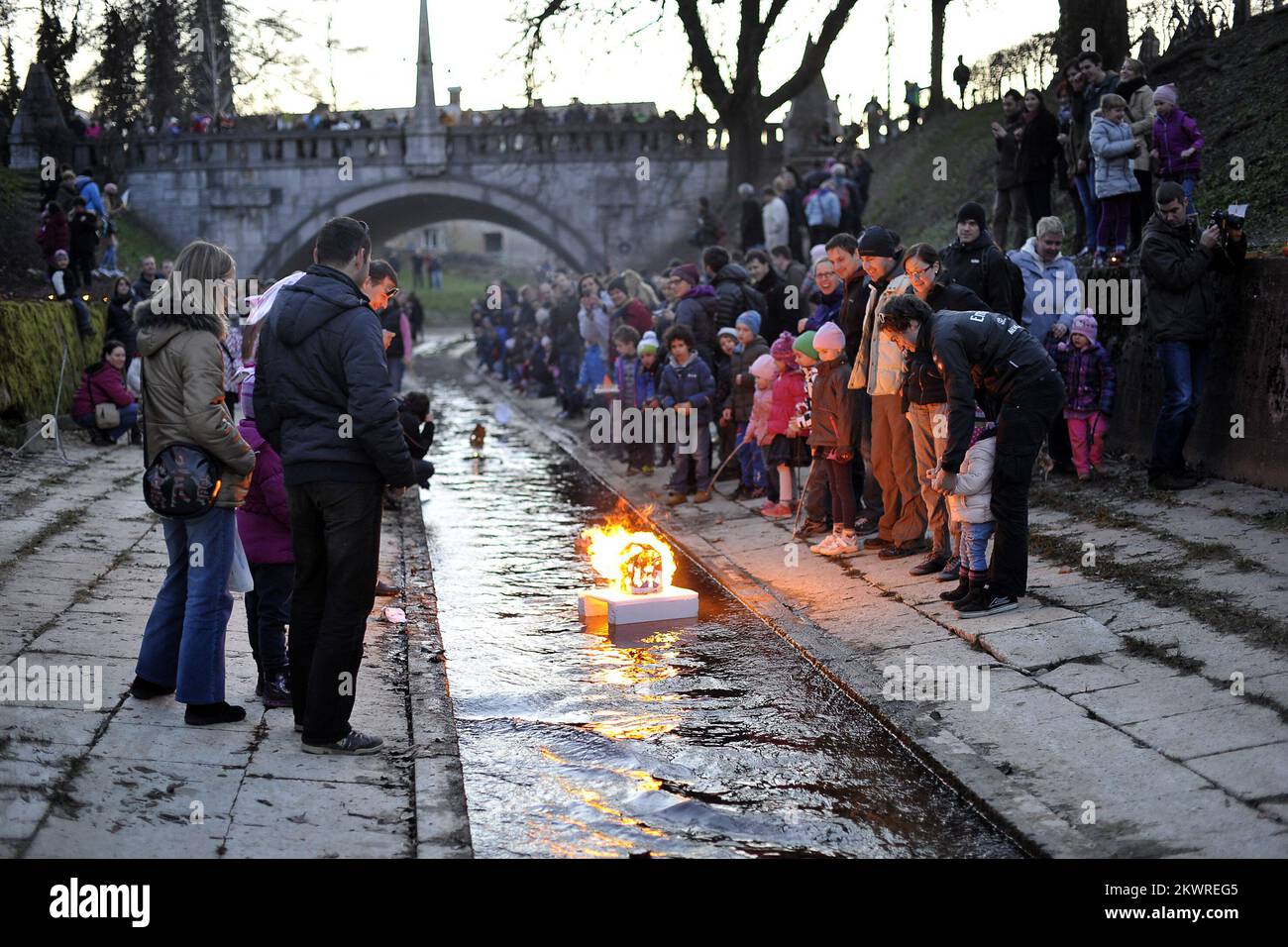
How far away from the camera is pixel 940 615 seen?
29.3ft

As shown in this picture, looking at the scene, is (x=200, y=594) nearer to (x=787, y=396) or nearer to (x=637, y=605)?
(x=637, y=605)

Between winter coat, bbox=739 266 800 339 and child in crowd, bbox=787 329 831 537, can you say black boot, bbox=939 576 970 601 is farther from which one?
winter coat, bbox=739 266 800 339

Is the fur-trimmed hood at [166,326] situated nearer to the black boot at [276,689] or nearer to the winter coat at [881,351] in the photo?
the black boot at [276,689]

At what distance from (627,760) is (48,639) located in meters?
3.50

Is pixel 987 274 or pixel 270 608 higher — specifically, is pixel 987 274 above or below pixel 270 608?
above

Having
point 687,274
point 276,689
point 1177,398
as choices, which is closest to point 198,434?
point 276,689

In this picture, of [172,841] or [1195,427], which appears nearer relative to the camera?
[172,841]

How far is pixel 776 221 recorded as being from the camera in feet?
72.3

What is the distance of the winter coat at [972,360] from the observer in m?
8.46

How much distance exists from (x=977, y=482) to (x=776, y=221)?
13893 mm

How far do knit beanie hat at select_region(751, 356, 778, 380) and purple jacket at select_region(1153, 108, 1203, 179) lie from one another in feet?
13.9
